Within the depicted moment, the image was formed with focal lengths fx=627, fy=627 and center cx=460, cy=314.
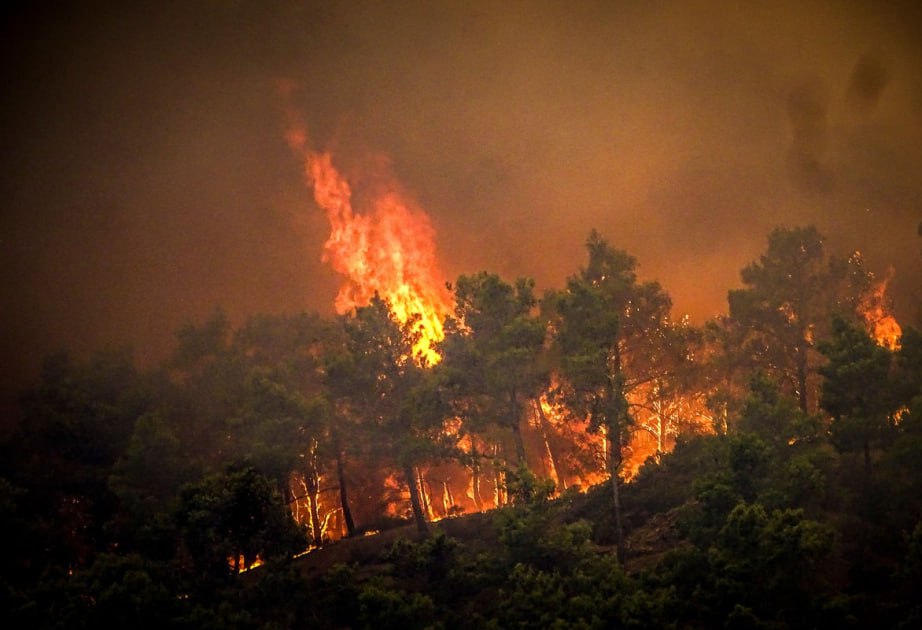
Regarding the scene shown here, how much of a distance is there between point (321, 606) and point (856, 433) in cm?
2067

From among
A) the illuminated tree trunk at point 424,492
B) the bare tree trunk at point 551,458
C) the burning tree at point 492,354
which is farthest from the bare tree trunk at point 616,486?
the illuminated tree trunk at point 424,492

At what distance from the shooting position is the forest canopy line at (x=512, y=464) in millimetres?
18453

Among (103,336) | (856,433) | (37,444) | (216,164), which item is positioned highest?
(216,164)

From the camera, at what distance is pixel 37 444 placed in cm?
3681

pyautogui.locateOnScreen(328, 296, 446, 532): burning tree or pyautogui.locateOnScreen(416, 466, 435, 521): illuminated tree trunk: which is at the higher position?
pyautogui.locateOnScreen(328, 296, 446, 532): burning tree

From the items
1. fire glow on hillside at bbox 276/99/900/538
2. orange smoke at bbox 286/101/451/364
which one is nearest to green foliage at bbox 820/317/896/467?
fire glow on hillside at bbox 276/99/900/538

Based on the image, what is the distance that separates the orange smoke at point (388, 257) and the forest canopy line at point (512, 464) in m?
19.0

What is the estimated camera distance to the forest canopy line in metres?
18.5

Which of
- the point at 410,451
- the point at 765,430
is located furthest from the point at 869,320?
the point at 410,451

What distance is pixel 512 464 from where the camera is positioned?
32.9m

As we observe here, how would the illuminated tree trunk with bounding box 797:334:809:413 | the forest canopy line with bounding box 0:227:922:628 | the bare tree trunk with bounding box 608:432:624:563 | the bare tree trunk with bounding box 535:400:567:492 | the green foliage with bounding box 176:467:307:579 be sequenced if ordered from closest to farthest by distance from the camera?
the forest canopy line with bounding box 0:227:922:628
the green foliage with bounding box 176:467:307:579
the bare tree trunk with bounding box 608:432:624:563
the illuminated tree trunk with bounding box 797:334:809:413
the bare tree trunk with bounding box 535:400:567:492

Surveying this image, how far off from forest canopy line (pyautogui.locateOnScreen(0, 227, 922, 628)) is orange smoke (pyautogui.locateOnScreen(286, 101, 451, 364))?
18957mm

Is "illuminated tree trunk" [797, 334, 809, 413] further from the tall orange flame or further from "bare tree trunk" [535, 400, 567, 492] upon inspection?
"bare tree trunk" [535, 400, 567, 492]

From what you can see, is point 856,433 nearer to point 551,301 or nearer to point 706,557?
point 706,557
